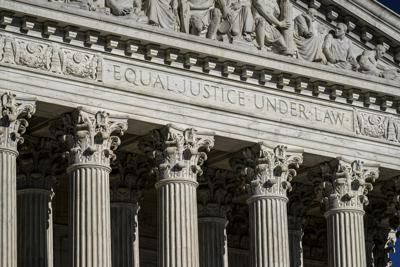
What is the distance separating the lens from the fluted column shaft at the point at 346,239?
69188 millimetres

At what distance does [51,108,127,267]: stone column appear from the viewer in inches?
2462

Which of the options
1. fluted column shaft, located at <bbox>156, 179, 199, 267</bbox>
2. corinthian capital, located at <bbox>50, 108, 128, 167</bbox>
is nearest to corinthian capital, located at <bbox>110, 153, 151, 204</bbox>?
fluted column shaft, located at <bbox>156, 179, 199, 267</bbox>

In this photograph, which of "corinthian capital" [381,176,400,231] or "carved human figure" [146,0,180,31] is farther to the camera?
"corinthian capital" [381,176,400,231]

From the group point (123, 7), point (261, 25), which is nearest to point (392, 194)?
point (261, 25)

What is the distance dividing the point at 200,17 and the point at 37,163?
7.20 metres

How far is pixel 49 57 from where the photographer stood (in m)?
62.8

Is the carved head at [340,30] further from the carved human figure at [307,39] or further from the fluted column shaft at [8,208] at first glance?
the fluted column shaft at [8,208]

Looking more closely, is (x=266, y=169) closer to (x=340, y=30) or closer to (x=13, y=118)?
(x=340, y=30)

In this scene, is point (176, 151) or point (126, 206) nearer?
point (176, 151)

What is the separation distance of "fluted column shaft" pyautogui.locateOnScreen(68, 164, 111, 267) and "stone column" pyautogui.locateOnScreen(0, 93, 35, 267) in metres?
2.35

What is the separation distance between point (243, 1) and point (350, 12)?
4331 millimetres

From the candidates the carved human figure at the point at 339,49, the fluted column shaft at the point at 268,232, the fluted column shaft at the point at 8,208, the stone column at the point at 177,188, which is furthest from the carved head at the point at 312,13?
the fluted column shaft at the point at 8,208

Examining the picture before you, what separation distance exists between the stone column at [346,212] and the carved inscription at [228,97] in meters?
1.53

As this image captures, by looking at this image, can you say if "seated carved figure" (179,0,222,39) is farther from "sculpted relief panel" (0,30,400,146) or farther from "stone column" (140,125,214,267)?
"stone column" (140,125,214,267)
